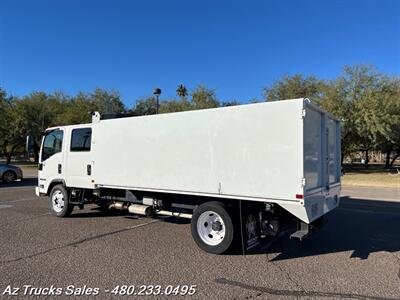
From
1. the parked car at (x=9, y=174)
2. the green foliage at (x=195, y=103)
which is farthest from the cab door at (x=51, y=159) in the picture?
the green foliage at (x=195, y=103)

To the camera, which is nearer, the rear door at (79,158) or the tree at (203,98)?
the rear door at (79,158)

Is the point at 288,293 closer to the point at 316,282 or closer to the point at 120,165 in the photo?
the point at 316,282

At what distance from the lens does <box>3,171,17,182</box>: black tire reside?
65.3ft

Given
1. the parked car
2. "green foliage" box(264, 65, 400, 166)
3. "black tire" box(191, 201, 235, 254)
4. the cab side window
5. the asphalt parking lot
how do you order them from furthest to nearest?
"green foliage" box(264, 65, 400, 166) < the parked car < the cab side window < "black tire" box(191, 201, 235, 254) < the asphalt parking lot

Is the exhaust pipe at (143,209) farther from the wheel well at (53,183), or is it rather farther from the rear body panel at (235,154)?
the wheel well at (53,183)

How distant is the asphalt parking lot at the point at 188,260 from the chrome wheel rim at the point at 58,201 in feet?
1.79

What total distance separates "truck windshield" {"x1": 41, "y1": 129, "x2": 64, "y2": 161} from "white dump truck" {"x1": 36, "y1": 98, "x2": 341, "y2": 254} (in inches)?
63.8

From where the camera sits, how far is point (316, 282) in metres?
4.83

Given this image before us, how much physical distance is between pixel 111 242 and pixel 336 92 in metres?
26.9

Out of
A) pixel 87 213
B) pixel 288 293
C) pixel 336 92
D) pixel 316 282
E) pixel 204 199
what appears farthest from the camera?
pixel 336 92


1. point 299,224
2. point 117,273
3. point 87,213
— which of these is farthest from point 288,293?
point 87,213

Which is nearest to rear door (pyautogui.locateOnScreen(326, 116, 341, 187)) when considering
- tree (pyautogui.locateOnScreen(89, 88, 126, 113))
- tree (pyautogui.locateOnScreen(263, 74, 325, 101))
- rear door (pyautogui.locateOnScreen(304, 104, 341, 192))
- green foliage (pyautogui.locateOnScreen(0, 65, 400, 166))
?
rear door (pyautogui.locateOnScreen(304, 104, 341, 192))

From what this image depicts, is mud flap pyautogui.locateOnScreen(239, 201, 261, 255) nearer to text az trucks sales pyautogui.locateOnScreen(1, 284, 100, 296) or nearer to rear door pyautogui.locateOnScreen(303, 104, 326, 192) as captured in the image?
rear door pyautogui.locateOnScreen(303, 104, 326, 192)

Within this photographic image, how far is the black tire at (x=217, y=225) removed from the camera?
591cm
